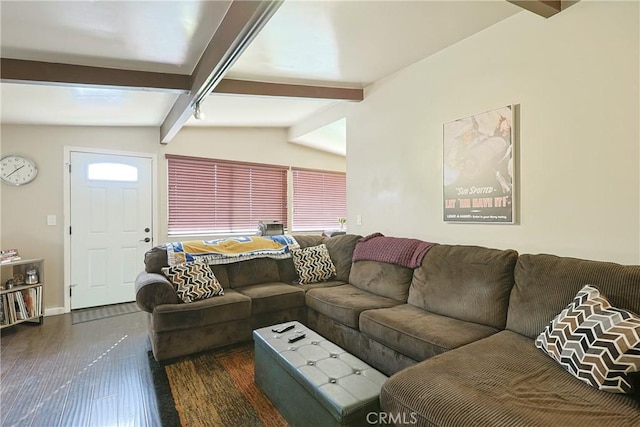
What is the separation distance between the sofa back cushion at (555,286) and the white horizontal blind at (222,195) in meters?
4.03

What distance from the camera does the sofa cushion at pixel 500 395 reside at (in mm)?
1220

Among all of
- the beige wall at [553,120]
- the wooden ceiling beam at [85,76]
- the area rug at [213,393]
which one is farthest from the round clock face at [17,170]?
the beige wall at [553,120]

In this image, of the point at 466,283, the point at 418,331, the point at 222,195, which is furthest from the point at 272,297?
the point at 222,195

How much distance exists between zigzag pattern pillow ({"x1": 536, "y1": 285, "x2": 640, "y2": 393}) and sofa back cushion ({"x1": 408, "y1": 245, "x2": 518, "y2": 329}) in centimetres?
45

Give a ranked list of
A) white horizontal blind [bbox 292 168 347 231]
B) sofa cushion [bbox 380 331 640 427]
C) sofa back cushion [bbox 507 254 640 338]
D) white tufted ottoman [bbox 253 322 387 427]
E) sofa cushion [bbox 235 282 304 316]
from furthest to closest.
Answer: white horizontal blind [bbox 292 168 347 231] → sofa cushion [bbox 235 282 304 316] → sofa back cushion [bbox 507 254 640 338] → white tufted ottoman [bbox 253 322 387 427] → sofa cushion [bbox 380 331 640 427]

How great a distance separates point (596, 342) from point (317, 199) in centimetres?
493

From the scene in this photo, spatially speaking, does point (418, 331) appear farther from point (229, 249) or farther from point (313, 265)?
point (229, 249)

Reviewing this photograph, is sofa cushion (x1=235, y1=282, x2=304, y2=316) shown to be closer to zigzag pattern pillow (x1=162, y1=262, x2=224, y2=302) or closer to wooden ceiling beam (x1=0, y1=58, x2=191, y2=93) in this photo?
zigzag pattern pillow (x1=162, y1=262, x2=224, y2=302)

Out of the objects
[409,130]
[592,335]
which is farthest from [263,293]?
[592,335]

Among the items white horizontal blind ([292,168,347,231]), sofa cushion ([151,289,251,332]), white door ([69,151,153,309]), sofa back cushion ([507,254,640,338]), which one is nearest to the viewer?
→ sofa back cushion ([507,254,640,338])

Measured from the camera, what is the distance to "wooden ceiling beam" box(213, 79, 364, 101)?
10.4 ft

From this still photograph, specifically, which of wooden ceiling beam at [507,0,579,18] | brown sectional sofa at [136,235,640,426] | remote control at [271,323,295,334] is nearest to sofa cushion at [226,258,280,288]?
brown sectional sofa at [136,235,640,426]

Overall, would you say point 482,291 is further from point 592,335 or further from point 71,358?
point 71,358

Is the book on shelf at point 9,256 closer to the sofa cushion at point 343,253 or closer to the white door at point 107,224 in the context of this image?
the white door at point 107,224
